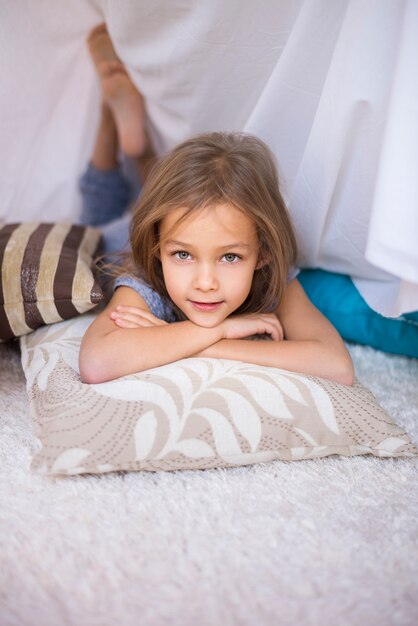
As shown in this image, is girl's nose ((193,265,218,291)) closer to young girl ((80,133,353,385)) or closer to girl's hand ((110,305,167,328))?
young girl ((80,133,353,385))

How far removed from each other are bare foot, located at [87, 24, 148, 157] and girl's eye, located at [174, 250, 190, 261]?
0.69 metres

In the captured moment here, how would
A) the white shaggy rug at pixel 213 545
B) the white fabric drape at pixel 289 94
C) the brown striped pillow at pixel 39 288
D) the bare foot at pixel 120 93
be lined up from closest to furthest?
the white shaggy rug at pixel 213 545 → the white fabric drape at pixel 289 94 → the brown striped pillow at pixel 39 288 → the bare foot at pixel 120 93

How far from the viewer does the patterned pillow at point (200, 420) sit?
0.81m

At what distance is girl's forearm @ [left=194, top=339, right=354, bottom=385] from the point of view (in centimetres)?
98

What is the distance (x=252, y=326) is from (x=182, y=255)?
0.18 m

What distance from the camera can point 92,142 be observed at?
5.74 feet

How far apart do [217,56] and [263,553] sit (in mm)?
934

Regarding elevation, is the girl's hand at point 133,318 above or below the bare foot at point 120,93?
below

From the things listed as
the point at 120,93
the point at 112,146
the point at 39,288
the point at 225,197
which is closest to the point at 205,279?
the point at 225,197

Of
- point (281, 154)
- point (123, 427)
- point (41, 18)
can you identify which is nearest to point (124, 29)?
point (41, 18)

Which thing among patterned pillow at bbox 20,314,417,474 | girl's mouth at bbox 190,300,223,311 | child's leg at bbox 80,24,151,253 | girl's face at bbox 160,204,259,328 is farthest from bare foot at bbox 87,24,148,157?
patterned pillow at bbox 20,314,417,474

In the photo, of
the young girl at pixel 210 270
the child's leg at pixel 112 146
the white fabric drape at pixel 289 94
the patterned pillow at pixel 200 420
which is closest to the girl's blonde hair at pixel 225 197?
the young girl at pixel 210 270

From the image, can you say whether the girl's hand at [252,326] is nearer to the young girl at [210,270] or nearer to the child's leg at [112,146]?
the young girl at [210,270]

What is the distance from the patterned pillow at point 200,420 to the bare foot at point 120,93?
86cm
